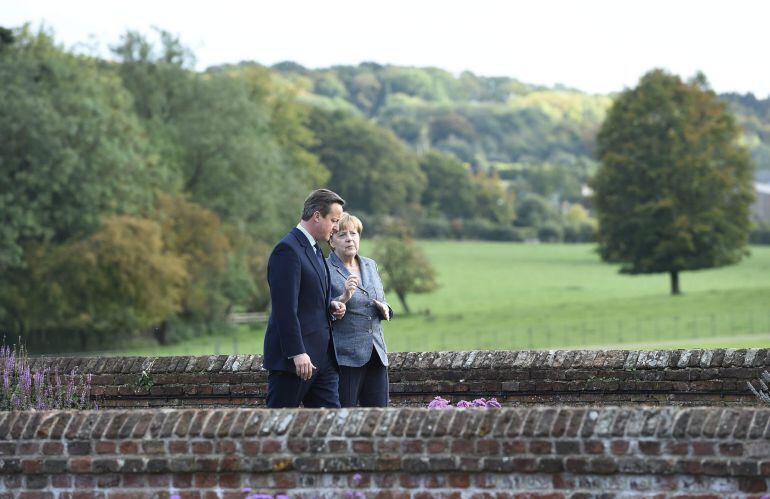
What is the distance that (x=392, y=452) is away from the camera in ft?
21.6

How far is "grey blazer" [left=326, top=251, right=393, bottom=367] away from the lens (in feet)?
29.8

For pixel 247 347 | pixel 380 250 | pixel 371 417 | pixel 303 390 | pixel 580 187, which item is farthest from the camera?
pixel 580 187

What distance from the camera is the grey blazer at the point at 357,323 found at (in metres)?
9.08

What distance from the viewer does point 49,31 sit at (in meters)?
53.0

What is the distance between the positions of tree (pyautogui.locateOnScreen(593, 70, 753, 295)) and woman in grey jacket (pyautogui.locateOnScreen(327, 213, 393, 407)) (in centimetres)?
5001

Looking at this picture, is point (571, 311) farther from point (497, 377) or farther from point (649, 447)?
point (649, 447)

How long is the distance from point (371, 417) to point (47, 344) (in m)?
47.3

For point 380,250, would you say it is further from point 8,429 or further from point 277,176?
point 8,429

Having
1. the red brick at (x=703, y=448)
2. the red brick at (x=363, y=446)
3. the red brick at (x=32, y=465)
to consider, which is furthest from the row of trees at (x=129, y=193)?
the red brick at (x=703, y=448)

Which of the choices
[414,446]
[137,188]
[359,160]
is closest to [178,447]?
[414,446]

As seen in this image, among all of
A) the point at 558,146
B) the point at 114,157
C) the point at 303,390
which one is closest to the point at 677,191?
the point at 114,157

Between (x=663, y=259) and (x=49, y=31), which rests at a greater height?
(x=49, y=31)

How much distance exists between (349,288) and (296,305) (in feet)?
1.63

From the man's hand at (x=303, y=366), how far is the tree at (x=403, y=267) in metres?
56.9
